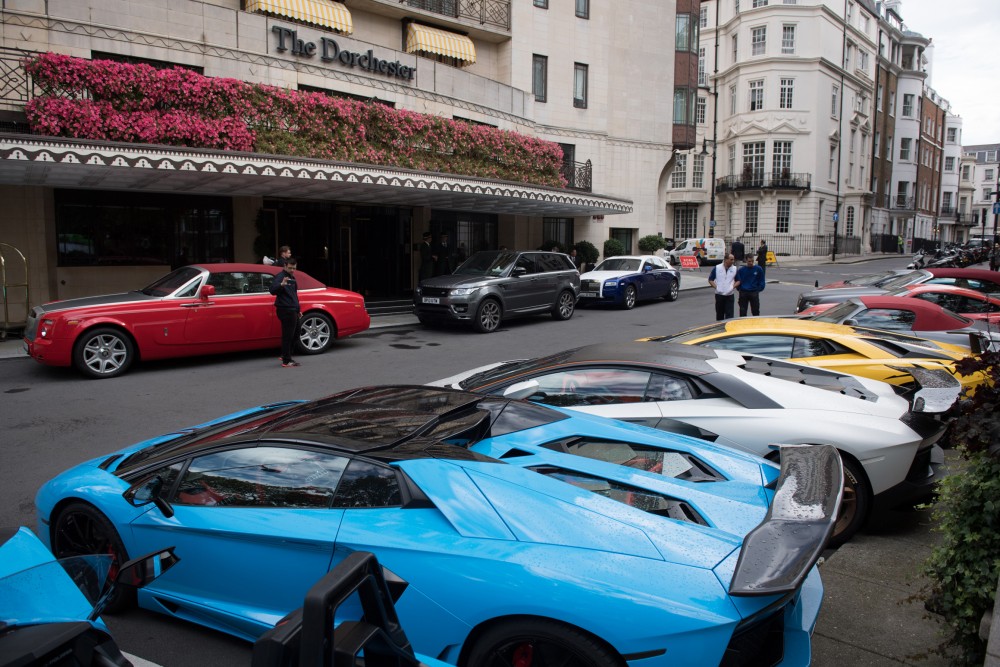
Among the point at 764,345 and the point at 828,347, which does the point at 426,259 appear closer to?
the point at 764,345

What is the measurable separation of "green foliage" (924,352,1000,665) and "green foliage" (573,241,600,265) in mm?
23836

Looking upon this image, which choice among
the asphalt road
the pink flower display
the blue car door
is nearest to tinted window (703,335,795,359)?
the asphalt road

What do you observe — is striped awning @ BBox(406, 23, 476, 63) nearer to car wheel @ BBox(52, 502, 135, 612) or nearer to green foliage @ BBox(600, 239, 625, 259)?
green foliage @ BBox(600, 239, 625, 259)

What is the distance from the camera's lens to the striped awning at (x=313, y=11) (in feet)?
60.5

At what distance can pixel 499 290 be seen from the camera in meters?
15.4

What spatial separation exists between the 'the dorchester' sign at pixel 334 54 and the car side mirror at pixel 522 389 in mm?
15668

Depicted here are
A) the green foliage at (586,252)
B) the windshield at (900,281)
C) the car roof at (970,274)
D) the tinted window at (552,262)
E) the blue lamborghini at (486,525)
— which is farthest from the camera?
the green foliage at (586,252)

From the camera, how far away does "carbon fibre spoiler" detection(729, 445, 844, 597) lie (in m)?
2.46

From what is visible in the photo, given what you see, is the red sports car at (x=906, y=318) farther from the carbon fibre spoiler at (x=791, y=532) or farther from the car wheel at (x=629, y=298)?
the car wheel at (x=629, y=298)

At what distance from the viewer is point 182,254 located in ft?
55.7

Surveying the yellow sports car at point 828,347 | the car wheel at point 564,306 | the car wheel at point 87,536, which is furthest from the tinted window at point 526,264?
the car wheel at point 87,536

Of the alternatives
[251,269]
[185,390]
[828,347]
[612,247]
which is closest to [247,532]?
[828,347]

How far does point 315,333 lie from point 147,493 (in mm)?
8807

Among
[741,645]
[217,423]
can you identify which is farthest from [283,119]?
[741,645]
